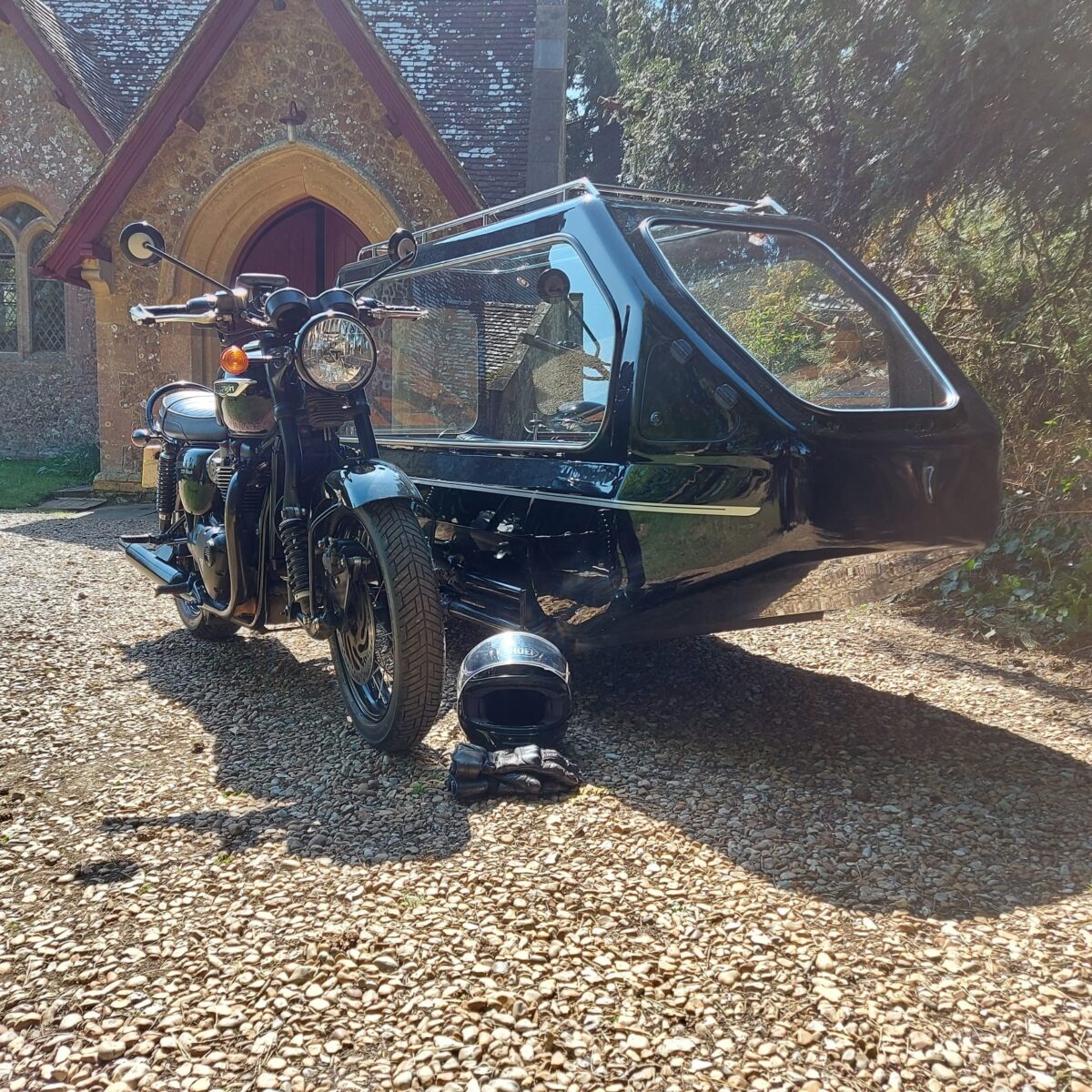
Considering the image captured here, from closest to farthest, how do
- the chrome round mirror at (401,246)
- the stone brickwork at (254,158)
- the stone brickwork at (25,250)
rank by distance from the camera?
the chrome round mirror at (401,246) → the stone brickwork at (254,158) → the stone brickwork at (25,250)

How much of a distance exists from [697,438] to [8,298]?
16.1m

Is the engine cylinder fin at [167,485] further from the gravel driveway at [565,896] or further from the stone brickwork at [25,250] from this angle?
the stone brickwork at [25,250]

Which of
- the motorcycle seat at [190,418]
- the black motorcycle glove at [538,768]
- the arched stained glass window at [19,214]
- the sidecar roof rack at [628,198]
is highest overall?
the arched stained glass window at [19,214]

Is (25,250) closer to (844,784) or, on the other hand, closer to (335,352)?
(335,352)

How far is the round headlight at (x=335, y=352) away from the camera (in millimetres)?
3238

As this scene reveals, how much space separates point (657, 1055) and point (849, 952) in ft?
1.88

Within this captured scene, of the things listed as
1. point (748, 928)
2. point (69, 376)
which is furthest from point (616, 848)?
point (69, 376)

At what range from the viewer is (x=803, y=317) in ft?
12.0

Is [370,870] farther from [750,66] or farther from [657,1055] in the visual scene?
[750,66]

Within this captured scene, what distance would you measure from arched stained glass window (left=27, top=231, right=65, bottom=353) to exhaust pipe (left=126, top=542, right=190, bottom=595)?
12.4m

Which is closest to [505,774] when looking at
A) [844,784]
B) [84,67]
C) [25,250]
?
[844,784]

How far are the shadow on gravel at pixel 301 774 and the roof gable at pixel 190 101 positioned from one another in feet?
25.5

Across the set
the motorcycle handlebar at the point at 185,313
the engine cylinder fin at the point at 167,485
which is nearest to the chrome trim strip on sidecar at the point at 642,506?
the motorcycle handlebar at the point at 185,313

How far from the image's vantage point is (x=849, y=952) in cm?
210
